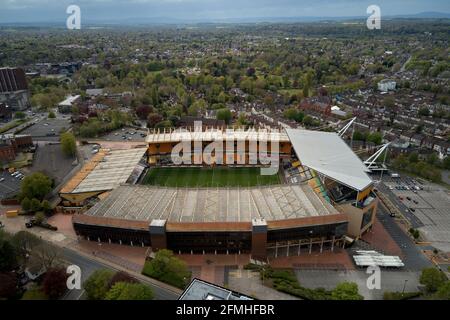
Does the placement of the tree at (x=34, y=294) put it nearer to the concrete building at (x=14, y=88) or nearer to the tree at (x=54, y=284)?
the tree at (x=54, y=284)

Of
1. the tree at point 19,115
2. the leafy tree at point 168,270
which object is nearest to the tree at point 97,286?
the leafy tree at point 168,270

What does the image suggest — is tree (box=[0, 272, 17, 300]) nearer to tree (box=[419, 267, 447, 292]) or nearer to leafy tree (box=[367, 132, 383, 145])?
tree (box=[419, 267, 447, 292])

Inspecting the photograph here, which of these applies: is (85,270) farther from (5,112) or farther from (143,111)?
(5,112)

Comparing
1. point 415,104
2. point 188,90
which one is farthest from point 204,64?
point 415,104

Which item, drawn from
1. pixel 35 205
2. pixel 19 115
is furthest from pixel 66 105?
pixel 35 205

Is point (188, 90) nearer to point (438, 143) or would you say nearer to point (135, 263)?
point (438, 143)

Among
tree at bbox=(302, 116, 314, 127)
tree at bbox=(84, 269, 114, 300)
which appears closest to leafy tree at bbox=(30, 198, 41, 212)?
tree at bbox=(84, 269, 114, 300)
